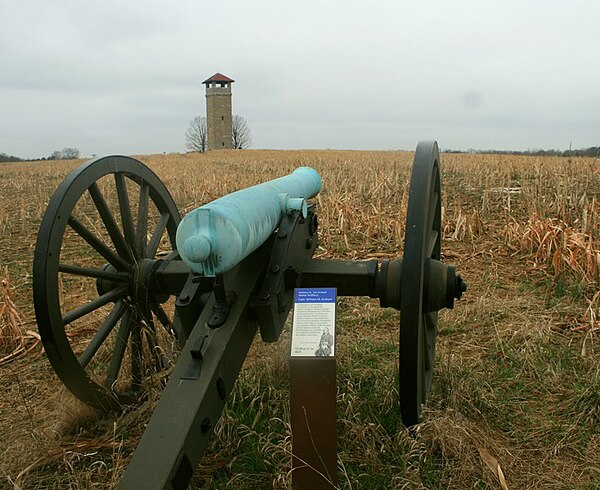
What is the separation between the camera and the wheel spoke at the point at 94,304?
110 inches

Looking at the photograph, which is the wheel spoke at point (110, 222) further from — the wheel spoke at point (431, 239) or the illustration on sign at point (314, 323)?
the wheel spoke at point (431, 239)

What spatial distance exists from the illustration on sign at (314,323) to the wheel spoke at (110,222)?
1.24m

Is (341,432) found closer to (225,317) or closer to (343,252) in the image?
(225,317)

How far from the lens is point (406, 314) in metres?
2.23

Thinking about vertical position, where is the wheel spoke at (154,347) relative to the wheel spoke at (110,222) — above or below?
below

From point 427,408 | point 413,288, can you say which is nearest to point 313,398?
point 413,288

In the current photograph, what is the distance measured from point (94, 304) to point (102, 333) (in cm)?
17

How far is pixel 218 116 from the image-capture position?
6144 cm

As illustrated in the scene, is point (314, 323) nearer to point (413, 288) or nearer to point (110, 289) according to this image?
point (413, 288)

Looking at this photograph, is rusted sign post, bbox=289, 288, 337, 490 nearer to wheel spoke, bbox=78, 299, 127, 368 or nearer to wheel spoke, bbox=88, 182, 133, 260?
wheel spoke, bbox=78, 299, 127, 368

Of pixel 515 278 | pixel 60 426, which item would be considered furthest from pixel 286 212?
pixel 515 278

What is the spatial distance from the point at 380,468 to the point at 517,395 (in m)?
1.18

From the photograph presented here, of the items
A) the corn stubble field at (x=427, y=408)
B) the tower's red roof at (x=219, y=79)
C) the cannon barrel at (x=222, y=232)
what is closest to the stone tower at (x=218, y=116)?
the tower's red roof at (x=219, y=79)

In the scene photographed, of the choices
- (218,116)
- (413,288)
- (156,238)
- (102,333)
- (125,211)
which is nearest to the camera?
(413,288)
